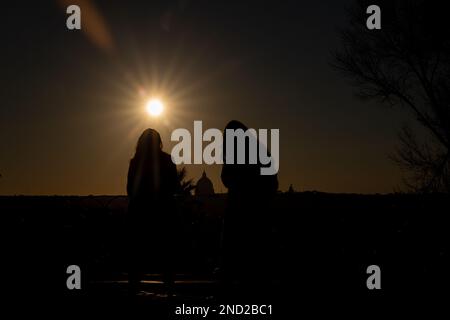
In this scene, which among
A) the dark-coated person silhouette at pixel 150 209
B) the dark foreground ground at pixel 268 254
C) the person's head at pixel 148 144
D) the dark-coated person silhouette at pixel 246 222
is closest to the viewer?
the dark foreground ground at pixel 268 254

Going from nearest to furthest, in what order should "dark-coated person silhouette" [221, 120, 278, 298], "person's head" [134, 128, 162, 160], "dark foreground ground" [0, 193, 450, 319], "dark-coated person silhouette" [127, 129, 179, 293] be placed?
"dark foreground ground" [0, 193, 450, 319]
"dark-coated person silhouette" [221, 120, 278, 298]
"person's head" [134, 128, 162, 160]
"dark-coated person silhouette" [127, 129, 179, 293]

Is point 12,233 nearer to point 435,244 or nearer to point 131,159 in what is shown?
point 131,159

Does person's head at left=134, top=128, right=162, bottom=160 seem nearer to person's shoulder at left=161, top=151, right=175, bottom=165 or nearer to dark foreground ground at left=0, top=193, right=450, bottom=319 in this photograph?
person's shoulder at left=161, top=151, right=175, bottom=165

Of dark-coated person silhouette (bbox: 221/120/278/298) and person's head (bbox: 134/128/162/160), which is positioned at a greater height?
person's head (bbox: 134/128/162/160)

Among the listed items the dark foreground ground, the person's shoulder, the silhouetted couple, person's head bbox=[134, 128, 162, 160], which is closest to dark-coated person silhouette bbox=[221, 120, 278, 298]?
the silhouetted couple

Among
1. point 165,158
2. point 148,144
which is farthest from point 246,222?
point 148,144

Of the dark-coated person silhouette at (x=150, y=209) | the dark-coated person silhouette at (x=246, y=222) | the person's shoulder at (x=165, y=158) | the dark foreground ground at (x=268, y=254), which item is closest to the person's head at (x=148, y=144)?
the dark-coated person silhouette at (x=150, y=209)

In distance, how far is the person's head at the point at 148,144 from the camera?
8812mm

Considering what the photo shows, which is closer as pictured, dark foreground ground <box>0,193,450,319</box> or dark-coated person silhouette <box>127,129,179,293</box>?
dark foreground ground <box>0,193,450,319</box>

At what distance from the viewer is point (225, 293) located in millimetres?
7711

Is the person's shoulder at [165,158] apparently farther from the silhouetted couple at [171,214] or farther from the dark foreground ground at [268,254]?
the dark foreground ground at [268,254]

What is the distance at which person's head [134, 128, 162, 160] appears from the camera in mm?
8812

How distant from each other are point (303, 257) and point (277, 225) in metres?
2.59
